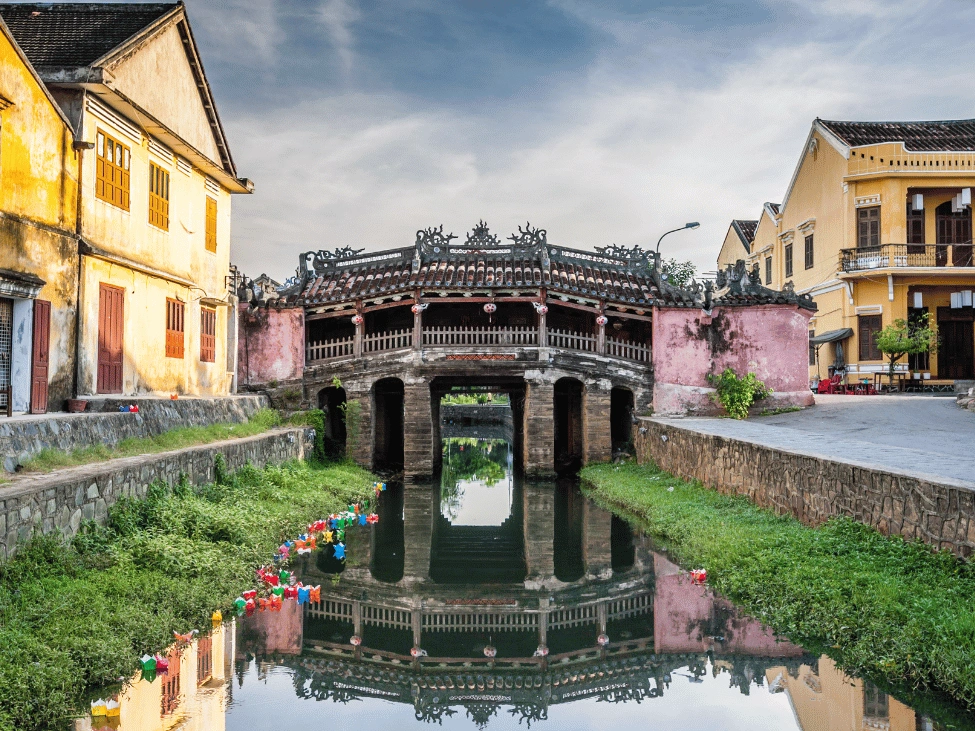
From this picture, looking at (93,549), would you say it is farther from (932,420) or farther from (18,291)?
(932,420)

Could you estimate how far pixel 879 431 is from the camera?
16.3 meters

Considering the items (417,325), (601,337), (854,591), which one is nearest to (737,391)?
(601,337)

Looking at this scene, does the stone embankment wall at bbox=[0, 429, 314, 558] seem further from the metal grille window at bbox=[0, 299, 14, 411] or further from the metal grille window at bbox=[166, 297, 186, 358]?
the metal grille window at bbox=[166, 297, 186, 358]

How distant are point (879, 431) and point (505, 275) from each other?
32.2ft

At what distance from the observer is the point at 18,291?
11320 mm

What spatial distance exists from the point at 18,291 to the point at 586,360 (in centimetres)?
1348

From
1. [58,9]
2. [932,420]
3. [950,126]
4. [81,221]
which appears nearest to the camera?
[81,221]

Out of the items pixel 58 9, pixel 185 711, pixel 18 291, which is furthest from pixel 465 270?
pixel 185 711

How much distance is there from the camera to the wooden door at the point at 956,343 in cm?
2653

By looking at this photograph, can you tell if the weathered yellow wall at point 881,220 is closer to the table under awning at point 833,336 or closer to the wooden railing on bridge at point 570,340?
the table under awning at point 833,336

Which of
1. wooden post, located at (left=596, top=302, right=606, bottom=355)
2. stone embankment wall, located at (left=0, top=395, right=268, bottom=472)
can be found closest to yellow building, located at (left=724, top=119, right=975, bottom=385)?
wooden post, located at (left=596, top=302, right=606, bottom=355)

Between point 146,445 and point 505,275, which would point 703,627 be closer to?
point 146,445

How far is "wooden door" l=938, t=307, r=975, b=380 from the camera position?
87.0 feet

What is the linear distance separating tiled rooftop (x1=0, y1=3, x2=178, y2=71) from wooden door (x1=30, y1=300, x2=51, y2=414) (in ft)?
12.9
